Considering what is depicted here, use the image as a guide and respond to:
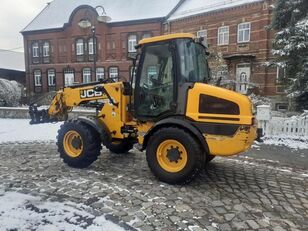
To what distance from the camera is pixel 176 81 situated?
527 centimetres

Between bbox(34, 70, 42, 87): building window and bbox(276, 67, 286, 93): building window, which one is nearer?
bbox(276, 67, 286, 93): building window

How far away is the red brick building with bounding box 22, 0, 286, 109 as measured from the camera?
69.7 feet

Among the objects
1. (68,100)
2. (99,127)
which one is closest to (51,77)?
(68,100)

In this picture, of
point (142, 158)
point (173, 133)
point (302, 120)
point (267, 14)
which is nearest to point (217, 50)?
point (267, 14)

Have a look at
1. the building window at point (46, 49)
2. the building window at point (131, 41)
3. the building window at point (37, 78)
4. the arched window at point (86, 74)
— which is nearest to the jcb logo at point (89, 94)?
the building window at point (131, 41)

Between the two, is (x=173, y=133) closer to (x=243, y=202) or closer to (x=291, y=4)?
(x=243, y=202)

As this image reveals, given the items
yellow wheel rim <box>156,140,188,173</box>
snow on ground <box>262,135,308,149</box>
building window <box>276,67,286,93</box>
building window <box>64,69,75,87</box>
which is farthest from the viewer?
building window <box>64,69,75,87</box>

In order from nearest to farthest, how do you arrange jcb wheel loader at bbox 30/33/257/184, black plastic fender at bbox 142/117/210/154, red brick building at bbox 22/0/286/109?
jcb wheel loader at bbox 30/33/257/184, black plastic fender at bbox 142/117/210/154, red brick building at bbox 22/0/286/109

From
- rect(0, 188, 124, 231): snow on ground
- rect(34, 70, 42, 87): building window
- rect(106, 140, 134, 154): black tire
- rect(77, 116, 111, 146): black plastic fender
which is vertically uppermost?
rect(34, 70, 42, 87): building window

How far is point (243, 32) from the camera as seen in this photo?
22.2 m

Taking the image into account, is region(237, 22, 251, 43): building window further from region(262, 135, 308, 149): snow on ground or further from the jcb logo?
the jcb logo

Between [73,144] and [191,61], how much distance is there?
10.0ft

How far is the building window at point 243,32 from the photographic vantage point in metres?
21.9

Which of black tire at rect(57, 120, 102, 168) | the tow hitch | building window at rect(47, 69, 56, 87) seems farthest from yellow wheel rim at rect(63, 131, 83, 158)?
building window at rect(47, 69, 56, 87)
